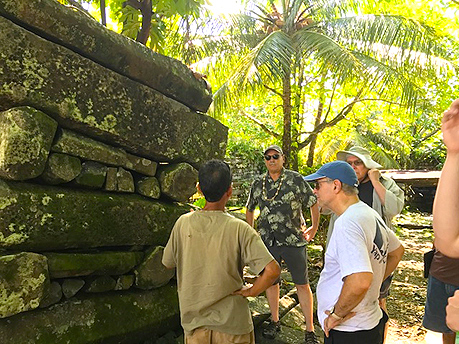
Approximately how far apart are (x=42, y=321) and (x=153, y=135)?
Result: 159 centimetres

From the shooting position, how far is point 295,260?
3.93 meters

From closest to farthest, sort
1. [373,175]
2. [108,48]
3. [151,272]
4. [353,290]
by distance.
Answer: [353,290] < [108,48] < [151,272] < [373,175]

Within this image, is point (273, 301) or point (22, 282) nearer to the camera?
point (22, 282)

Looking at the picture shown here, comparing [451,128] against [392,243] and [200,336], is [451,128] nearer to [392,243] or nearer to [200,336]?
[392,243]

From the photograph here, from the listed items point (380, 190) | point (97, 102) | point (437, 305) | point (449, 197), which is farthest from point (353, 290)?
point (97, 102)

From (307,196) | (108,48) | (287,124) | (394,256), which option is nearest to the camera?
(394,256)

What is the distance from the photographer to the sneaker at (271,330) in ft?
12.0

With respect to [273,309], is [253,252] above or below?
above

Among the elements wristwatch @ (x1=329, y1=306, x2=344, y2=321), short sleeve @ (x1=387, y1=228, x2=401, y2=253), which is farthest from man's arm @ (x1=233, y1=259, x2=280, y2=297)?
short sleeve @ (x1=387, y1=228, x2=401, y2=253)

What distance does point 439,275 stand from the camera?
2.91 m

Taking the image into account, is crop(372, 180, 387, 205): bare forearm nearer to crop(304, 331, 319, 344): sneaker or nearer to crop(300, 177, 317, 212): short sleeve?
crop(300, 177, 317, 212): short sleeve

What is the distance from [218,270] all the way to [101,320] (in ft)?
3.87

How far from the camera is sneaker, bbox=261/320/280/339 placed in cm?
367

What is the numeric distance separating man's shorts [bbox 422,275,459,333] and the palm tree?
5.18m
